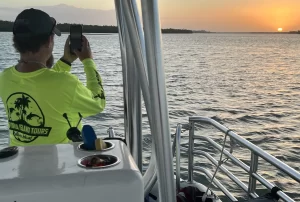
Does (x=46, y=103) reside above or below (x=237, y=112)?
above

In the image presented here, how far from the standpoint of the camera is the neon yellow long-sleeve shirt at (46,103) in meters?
1.87

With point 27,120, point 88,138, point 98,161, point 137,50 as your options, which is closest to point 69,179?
point 98,161

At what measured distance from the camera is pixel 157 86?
1.12 meters

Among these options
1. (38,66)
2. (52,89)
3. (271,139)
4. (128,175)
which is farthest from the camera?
(271,139)

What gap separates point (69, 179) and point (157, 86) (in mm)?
345

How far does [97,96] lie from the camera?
6.48 feet

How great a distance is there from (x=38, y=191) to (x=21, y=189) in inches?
1.7

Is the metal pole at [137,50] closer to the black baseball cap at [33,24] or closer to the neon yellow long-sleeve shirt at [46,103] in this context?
the neon yellow long-sleeve shirt at [46,103]

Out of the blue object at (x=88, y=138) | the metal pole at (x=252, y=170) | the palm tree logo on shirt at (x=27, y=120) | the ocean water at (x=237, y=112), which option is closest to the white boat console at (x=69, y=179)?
the blue object at (x=88, y=138)

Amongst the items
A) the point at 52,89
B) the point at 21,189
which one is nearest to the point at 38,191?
the point at 21,189

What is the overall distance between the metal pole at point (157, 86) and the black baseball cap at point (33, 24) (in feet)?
3.24

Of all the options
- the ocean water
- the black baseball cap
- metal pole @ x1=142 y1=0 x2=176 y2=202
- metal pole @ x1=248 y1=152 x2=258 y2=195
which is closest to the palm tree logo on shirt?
the black baseball cap

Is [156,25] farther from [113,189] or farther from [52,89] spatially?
[52,89]

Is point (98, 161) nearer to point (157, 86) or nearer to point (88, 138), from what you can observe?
point (88, 138)
